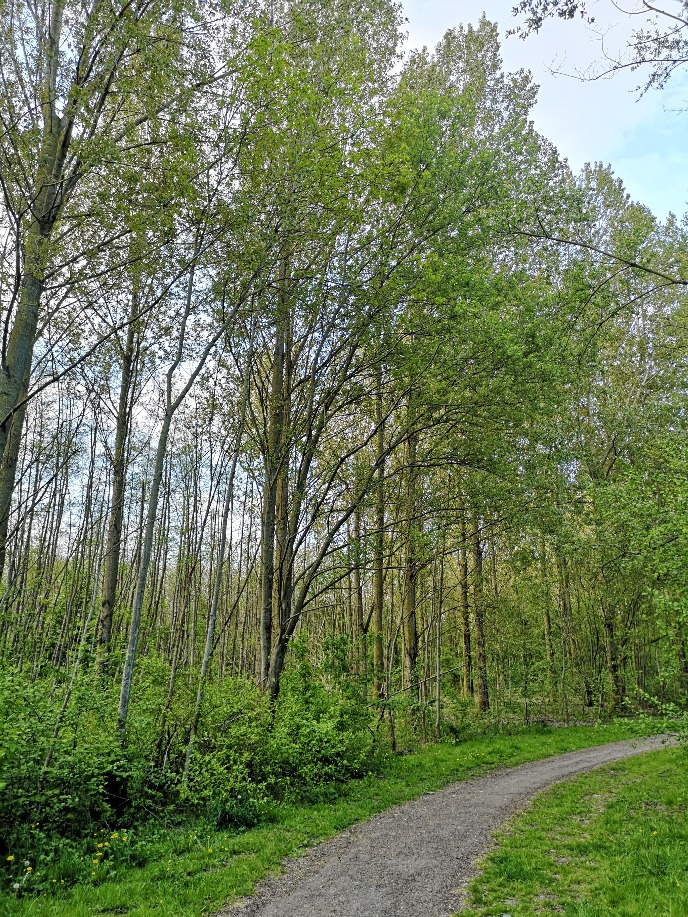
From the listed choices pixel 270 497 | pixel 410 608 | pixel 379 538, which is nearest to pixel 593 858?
pixel 379 538

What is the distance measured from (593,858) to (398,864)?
1.92 metres

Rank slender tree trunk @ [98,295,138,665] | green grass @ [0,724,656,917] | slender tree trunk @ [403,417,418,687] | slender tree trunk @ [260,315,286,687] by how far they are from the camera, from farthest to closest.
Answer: slender tree trunk @ [403,417,418,687]
slender tree trunk @ [98,295,138,665]
slender tree trunk @ [260,315,286,687]
green grass @ [0,724,656,917]

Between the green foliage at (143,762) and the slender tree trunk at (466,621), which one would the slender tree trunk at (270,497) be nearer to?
the green foliage at (143,762)

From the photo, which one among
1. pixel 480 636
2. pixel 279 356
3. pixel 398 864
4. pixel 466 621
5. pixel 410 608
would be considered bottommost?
pixel 398 864

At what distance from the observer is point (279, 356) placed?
426 inches

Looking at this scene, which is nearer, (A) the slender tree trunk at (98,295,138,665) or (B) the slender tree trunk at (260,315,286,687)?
(B) the slender tree trunk at (260,315,286,687)

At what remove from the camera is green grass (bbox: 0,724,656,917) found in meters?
4.50

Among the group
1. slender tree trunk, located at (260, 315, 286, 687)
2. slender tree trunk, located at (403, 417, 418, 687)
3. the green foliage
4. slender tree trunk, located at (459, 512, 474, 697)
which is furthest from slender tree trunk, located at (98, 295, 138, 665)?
slender tree trunk, located at (459, 512, 474, 697)

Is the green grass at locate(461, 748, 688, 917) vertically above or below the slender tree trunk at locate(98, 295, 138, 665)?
below

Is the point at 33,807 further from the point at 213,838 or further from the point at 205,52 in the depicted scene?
the point at 205,52

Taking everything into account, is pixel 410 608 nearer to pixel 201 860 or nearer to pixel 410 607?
pixel 410 607

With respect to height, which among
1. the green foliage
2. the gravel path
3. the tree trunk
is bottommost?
the gravel path

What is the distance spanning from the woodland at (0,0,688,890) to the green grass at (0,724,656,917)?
50 centimetres

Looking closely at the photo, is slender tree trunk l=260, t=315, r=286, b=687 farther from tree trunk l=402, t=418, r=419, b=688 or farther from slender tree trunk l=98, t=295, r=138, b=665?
tree trunk l=402, t=418, r=419, b=688
